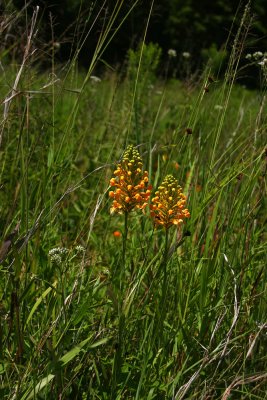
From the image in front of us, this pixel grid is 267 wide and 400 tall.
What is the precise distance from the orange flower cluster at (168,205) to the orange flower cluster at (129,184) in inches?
1.7

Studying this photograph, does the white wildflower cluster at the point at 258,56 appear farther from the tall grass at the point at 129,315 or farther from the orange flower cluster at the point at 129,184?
the orange flower cluster at the point at 129,184

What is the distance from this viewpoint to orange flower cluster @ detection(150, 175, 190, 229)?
145cm

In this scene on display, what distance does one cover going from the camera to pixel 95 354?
5.24 ft

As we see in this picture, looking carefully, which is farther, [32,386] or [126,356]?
[126,356]

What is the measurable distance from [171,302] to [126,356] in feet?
0.80

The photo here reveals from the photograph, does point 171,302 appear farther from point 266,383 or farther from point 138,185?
point 138,185

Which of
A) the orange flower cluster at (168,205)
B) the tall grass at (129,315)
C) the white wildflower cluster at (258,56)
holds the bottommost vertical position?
the tall grass at (129,315)

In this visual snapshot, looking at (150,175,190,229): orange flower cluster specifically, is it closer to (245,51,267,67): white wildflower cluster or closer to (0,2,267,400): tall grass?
(0,2,267,400): tall grass

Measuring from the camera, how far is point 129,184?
4.66 ft

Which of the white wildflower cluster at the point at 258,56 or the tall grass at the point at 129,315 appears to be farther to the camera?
the white wildflower cluster at the point at 258,56

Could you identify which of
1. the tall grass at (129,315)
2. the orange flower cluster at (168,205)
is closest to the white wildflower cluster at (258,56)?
the tall grass at (129,315)

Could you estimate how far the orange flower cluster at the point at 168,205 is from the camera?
1449 mm

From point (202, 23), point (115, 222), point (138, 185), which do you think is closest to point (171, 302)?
point (138, 185)

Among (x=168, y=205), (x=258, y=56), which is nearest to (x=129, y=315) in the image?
(x=168, y=205)
